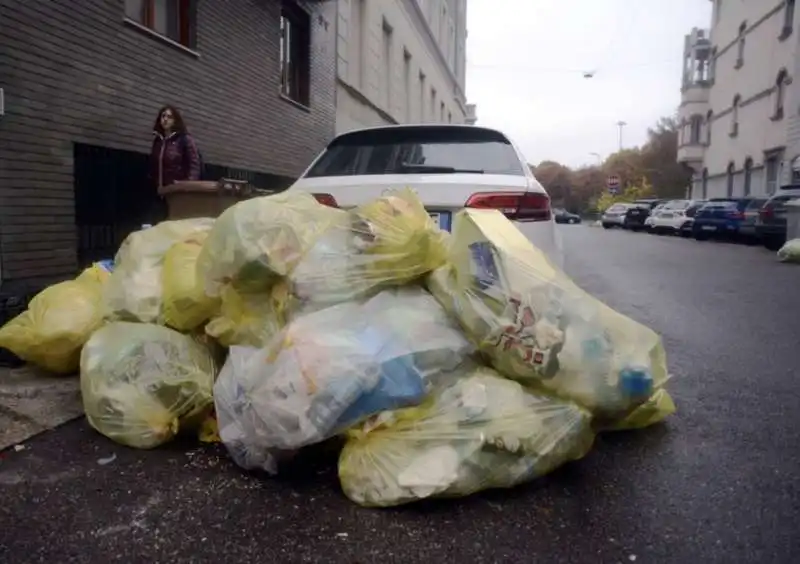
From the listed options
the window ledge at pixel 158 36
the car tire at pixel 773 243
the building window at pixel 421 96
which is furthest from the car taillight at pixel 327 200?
the building window at pixel 421 96

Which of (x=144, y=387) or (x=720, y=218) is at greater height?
(x=720, y=218)

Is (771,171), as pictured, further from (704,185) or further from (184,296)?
(184,296)

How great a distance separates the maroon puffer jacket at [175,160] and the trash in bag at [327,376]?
320 centimetres

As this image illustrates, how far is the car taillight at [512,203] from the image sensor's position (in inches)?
144

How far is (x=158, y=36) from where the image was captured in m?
6.60

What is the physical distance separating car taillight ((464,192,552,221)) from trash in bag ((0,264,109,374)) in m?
1.90

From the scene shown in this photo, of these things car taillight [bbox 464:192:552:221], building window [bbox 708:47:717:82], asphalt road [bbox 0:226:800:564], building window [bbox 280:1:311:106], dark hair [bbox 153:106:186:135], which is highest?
building window [bbox 708:47:717:82]

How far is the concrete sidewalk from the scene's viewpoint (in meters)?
3.02

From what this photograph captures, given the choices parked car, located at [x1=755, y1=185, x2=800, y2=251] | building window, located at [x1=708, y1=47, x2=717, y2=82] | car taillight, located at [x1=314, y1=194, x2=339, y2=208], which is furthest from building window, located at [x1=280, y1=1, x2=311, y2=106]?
building window, located at [x1=708, y1=47, x2=717, y2=82]

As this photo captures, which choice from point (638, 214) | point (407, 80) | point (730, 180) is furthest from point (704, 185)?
point (407, 80)

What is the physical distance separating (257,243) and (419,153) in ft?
5.85

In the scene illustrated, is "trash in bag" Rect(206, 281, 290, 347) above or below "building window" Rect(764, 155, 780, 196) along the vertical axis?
below

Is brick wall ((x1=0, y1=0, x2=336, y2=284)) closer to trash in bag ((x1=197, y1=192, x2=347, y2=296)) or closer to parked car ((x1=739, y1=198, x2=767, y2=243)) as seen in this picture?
trash in bag ((x1=197, y1=192, x2=347, y2=296))

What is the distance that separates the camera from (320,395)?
7.41ft
